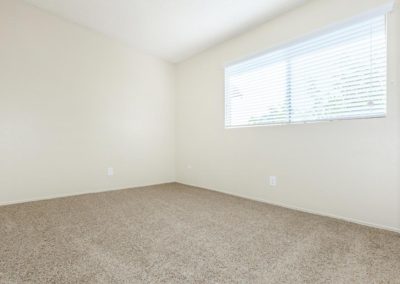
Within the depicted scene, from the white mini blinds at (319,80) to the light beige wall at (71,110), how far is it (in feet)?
5.36

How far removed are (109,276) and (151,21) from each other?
281cm

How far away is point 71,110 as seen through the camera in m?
2.94

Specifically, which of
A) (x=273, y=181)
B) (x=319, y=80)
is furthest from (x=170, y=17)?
(x=273, y=181)

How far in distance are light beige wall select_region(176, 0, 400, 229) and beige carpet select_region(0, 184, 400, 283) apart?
23 centimetres

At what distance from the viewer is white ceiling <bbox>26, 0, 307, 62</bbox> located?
2.42 meters

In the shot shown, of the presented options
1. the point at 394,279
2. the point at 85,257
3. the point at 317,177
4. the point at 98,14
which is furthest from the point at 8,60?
the point at 394,279

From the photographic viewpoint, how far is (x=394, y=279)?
1.15m

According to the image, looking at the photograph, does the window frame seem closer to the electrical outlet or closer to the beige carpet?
the electrical outlet

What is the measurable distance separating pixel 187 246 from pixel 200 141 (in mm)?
2223

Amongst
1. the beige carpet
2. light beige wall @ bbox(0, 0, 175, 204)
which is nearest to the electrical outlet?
the beige carpet

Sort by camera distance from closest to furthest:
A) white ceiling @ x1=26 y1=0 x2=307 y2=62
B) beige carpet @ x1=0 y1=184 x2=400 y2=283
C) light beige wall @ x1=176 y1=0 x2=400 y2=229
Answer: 1. beige carpet @ x1=0 y1=184 x2=400 y2=283
2. light beige wall @ x1=176 y1=0 x2=400 y2=229
3. white ceiling @ x1=26 y1=0 x2=307 y2=62

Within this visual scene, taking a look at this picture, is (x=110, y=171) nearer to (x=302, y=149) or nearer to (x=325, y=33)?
(x=302, y=149)

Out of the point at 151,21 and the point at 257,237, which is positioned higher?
the point at 151,21

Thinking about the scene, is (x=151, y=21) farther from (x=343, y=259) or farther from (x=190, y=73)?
(x=343, y=259)
